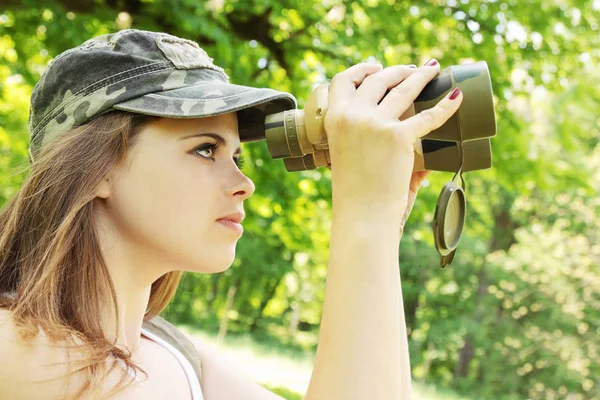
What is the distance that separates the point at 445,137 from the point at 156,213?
1.89 ft

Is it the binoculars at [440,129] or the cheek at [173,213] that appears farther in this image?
the cheek at [173,213]

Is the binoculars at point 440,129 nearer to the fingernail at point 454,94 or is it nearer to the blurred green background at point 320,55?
the fingernail at point 454,94

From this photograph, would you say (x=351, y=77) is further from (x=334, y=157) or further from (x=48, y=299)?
(x=48, y=299)

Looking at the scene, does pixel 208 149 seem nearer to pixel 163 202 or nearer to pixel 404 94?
pixel 163 202

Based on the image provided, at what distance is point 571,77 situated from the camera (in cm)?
604

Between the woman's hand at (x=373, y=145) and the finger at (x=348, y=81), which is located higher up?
the finger at (x=348, y=81)

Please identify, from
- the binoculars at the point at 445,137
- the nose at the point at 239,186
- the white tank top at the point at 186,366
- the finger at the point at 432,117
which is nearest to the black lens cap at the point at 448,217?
the binoculars at the point at 445,137

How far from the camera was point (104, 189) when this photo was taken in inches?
49.6

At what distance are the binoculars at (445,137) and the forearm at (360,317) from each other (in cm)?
22

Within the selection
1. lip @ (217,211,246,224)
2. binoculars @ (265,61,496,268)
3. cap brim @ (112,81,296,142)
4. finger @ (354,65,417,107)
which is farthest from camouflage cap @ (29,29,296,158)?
finger @ (354,65,417,107)

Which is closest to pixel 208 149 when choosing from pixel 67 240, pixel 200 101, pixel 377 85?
pixel 200 101

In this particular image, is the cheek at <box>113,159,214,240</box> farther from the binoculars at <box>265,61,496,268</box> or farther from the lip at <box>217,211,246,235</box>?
the binoculars at <box>265,61,496,268</box>

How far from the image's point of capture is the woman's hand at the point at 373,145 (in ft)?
3.08

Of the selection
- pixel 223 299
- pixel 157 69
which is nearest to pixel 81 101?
pixel 157 69
